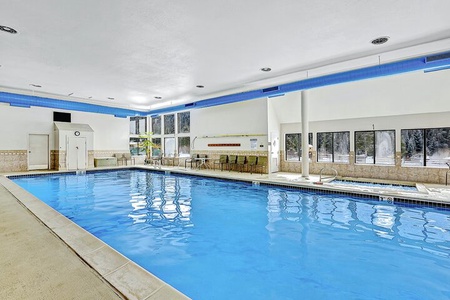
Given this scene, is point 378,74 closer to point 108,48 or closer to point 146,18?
point 146,18

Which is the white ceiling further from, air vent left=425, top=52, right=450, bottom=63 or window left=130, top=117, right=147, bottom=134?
window left=130, top=117, right=147, bottom=134

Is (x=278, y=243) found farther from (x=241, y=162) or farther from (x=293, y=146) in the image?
(x=293, y=146)

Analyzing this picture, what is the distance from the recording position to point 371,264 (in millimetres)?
2717

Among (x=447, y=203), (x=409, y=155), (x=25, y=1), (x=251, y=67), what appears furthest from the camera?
(x=409, y=155)

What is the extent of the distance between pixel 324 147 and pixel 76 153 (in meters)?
10.7

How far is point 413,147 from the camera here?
23.8 feet

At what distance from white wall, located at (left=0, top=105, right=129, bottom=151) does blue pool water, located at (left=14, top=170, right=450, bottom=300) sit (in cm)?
578

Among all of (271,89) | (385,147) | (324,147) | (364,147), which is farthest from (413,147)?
(271,89)

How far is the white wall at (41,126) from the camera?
31.2ft

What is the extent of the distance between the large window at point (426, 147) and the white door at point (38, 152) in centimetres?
1385

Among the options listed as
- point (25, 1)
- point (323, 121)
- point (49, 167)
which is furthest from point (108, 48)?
point (49, 167)

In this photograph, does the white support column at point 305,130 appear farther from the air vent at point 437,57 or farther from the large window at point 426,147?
the air vent at point 437,57

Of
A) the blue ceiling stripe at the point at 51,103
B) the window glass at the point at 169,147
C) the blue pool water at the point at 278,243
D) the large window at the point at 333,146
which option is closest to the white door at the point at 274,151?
the large window at the point at 333,146

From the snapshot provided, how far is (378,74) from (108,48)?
19.7 feet
